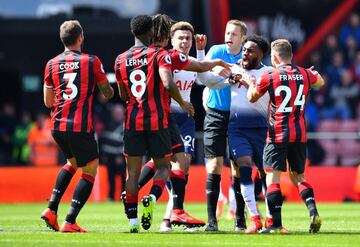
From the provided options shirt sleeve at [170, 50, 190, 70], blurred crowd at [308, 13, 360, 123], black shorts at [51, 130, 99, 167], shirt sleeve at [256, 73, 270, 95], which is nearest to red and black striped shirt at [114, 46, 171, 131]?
shirt sleeve at [170, 50, 190, 70]

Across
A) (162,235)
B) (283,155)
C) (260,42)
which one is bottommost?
(162,235)

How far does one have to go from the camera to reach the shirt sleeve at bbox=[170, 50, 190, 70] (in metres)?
12.1

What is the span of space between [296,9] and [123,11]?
14.0 feet

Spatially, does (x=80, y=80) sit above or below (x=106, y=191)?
above

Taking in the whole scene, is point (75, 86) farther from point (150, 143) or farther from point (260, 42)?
point (260, 42)

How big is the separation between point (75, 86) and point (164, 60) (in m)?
1.08

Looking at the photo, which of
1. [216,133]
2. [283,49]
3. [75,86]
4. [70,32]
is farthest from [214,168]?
[70,32]

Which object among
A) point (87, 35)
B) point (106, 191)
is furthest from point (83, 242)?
point (87, 35)

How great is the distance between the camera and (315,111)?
26.4m

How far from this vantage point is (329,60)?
2692cm

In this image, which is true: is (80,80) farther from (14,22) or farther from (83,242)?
(14,22)

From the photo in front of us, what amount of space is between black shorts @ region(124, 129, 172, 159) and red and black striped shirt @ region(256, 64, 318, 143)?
114 cm

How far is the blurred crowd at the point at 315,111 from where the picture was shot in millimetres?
24828

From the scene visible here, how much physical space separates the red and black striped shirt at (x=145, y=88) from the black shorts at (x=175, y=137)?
0.59m
